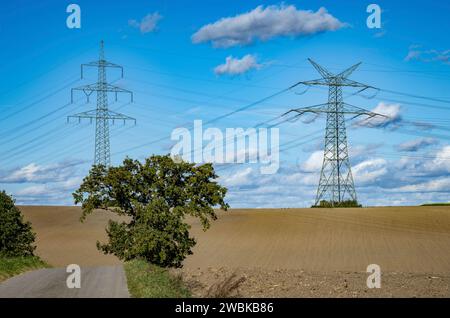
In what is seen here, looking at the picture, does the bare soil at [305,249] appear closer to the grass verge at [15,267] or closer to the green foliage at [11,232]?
the grass verge at [15,267]

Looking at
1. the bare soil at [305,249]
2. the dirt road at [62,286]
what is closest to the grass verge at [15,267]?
the dirt road at [62,286]

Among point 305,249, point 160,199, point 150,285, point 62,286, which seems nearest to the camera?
point 150,285

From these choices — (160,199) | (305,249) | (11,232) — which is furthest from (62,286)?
(305,249)

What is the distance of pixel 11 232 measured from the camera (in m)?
47.3

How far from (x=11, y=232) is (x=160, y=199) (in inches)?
490

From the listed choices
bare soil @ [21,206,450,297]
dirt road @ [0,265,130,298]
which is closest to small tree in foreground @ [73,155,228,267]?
bare soil @ [21,206,450,297]

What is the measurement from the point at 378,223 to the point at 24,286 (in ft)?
231

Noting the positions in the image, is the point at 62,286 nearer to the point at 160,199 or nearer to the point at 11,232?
the point at 160,199

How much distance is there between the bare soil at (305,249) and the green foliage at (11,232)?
43.6 ft

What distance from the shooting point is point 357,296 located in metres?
29.2

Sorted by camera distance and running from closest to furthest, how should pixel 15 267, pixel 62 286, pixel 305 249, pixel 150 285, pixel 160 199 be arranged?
1. pixel 150 285
2. pixel 62 286
3. pixel 15 267
4. pixel 160 199
5. pixel 305 249

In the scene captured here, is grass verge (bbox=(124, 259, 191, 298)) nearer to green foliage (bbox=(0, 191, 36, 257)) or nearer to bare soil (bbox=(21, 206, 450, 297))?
bare soil (bbox=(21, 206, 450, 297))
